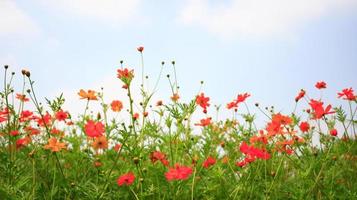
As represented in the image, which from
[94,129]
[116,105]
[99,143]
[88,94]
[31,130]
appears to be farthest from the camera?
[116,105]

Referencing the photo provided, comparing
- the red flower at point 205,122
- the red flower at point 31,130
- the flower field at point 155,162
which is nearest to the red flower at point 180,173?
the flower field at point 155,162

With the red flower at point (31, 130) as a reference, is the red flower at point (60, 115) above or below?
below

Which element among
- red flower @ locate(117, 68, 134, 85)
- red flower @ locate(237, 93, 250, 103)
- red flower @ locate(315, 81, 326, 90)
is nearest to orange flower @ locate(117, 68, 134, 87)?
red flower @ locate(117, 68, 134, 85)

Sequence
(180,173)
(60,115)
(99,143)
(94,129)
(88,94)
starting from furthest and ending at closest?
1. (88,94)
2. (60,115)
3. (99,143)
4. (94,129)
5. (180,173)

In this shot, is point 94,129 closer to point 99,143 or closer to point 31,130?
point 99,143

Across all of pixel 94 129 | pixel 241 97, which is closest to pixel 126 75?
pixel 94 129

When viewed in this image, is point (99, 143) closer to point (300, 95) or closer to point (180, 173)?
point (180, 173)

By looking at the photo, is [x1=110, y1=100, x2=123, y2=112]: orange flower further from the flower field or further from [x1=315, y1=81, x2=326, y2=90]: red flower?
[x1=315, y1=81, x2=326, y2=90]: red flower

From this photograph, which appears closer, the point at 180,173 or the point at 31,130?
the point at 180,173

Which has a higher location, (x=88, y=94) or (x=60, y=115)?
(x=88, y=94)

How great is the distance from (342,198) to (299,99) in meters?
1.12

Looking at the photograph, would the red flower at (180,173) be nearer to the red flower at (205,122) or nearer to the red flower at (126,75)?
the red flower at (126,75)

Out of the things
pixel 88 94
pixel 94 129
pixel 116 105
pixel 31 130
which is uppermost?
pixel 116 105

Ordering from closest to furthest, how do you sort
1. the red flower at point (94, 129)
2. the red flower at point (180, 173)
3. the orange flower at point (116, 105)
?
the red flower at point (180, 173) < the red flower at point (94, 129) < the orange flower at point (116, 105)
